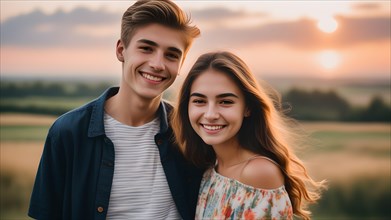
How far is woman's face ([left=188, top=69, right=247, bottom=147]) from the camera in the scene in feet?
8.43

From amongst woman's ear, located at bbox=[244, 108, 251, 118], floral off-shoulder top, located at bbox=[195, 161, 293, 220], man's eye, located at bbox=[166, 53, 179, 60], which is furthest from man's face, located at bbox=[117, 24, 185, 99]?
floral off-shoulder top, located at bbox=[195, 161, 293, 220]

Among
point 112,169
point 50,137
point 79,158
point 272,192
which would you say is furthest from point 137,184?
point 272,192

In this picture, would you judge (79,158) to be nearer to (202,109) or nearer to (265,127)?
(202,109)

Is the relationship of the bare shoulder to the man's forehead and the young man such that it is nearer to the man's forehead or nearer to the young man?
the young man

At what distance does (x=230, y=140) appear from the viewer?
108 inches

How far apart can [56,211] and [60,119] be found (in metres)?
0.59

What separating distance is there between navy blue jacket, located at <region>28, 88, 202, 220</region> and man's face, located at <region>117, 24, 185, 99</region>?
1.04 ft

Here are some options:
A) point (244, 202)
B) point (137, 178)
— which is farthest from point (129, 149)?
point (244, 202)

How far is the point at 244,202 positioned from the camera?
245 cm

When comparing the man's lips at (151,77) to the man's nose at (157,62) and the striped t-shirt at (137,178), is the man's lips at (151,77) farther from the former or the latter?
the striped t-shirt at (137,178)

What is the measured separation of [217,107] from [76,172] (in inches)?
38.4

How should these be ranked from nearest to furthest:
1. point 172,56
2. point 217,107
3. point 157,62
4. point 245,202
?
point 245,202 < point 217,107 < point 157,62 < point 172,56

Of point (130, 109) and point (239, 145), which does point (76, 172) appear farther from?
point (239, 145)

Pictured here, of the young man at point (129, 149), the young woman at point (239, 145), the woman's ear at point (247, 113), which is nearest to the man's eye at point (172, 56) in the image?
the young man at point (129, 149)
